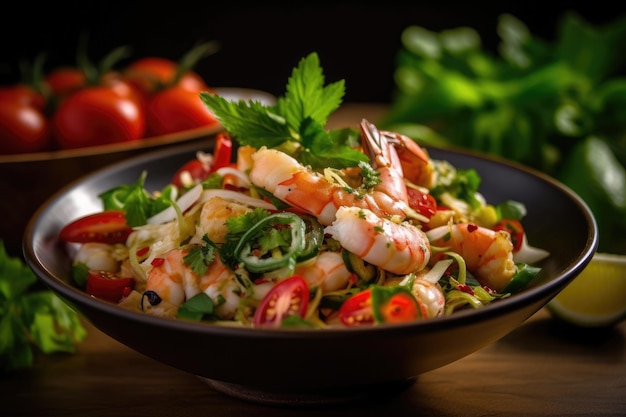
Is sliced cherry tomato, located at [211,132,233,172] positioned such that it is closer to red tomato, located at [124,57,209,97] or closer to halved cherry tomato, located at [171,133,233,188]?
halved cherry tomato, located at [171,133,233,188]

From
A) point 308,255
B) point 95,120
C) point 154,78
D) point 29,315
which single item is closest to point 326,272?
point 308,255

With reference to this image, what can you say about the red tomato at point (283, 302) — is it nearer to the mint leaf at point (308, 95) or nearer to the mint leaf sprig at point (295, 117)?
the mint leaf sprig at point (295, 117)

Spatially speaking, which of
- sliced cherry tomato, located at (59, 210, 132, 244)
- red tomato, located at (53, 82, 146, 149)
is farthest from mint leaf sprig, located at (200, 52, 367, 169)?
red tomato, located at (53, 82, 146, 149)

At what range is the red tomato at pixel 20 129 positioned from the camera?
358 centimetres

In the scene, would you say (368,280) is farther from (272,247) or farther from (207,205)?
(207,205)

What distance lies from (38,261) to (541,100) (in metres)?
2.81

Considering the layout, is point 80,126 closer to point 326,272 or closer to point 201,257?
point 201,257

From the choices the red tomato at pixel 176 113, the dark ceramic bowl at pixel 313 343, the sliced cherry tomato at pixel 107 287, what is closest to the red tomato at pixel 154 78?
the red tomato at pixel 176 113

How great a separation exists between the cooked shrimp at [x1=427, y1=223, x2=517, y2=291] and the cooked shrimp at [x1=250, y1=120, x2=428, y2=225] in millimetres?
134

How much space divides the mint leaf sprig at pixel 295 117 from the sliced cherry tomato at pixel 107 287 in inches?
22.6

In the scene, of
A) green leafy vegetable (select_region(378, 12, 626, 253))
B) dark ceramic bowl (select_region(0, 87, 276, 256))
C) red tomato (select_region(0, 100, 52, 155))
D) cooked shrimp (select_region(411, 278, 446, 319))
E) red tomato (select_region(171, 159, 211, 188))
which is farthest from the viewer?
green leafy vegetable (select_region(378, 12, 626, 253))

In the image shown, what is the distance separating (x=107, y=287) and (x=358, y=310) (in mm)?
820

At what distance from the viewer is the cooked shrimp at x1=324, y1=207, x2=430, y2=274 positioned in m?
2.10

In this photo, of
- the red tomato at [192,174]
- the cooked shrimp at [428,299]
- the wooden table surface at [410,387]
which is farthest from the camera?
the red tomato at [192,174]
